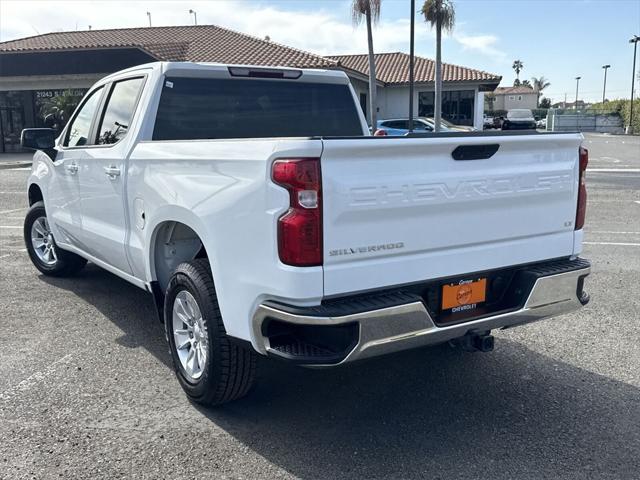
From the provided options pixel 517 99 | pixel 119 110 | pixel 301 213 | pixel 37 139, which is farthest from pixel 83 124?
pixel 517 99

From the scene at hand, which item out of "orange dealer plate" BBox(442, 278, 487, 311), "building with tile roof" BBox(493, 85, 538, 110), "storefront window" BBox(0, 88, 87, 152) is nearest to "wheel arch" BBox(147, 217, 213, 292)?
"orange dealer plate" BBox(442, 278, 487, 311)

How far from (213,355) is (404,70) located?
36062 millimetres

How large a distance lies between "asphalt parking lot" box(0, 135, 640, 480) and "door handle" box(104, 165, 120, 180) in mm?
1302

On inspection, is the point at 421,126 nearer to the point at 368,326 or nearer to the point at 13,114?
the point at 13,114

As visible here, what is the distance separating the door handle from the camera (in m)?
4.59

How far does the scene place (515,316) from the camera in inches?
142

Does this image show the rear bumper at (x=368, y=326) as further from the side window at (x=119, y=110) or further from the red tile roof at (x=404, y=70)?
the red tile roof at (x=404, y=70)

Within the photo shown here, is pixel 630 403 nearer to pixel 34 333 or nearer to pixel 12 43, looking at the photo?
pixel 34 333

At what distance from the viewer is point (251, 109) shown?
197 inches

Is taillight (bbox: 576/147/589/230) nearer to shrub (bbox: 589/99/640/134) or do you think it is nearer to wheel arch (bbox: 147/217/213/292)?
wheel arch (bbox: 147/217/213/292)

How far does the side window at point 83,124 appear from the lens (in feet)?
18.0

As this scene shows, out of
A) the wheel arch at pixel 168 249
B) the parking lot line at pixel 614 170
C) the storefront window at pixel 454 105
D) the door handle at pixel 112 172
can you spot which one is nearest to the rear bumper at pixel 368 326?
the wheel arch at pixel 168 249

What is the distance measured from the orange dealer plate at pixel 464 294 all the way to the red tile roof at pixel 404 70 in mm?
31332

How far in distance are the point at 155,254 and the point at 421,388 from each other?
1.96 metres
